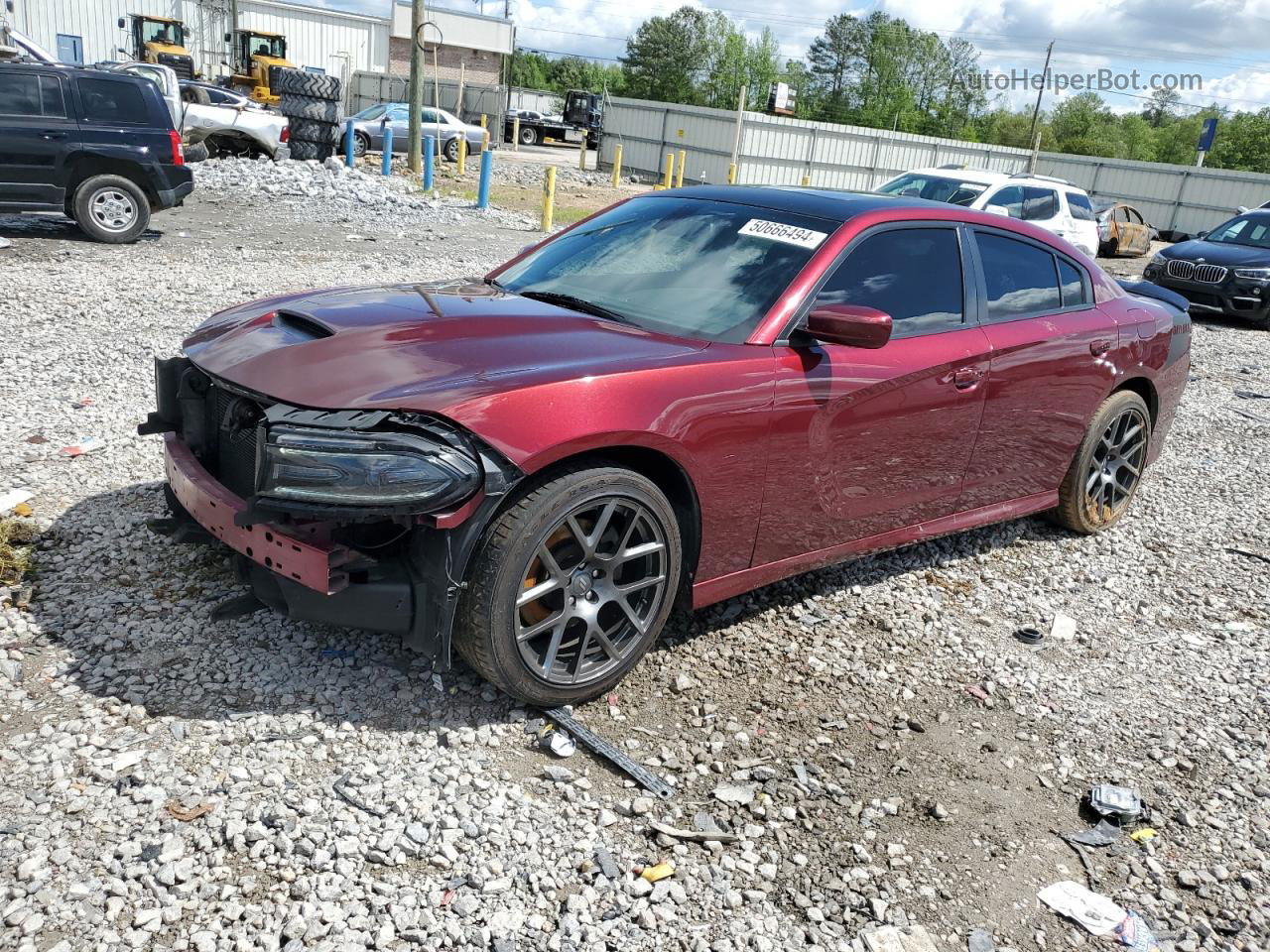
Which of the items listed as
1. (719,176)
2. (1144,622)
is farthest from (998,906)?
(719,176)

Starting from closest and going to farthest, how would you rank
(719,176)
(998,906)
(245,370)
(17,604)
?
1. (998,906)
2. (245,370)
3. (17,604)
4. (719,176)

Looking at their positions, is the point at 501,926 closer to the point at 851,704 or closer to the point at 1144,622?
the point at 851,704

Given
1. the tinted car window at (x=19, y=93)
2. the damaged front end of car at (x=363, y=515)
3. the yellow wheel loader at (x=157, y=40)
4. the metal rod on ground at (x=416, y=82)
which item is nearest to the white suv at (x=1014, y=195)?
the tinted car window at (x=19, y=93)

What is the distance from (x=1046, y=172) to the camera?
116ft

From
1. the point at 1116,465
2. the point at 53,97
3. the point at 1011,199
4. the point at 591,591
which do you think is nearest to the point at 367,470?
the point at 591,591

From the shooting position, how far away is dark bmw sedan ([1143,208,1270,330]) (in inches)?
565

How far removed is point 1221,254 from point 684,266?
45.9 ft

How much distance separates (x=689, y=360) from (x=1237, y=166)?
2722 inches

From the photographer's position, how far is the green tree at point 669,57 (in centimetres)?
9775

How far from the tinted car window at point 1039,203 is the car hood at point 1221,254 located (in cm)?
219

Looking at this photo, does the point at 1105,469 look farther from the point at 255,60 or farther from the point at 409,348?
the point at 255,60

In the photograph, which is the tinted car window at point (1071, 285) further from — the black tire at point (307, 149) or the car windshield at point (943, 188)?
the black tire at point (307, 149)

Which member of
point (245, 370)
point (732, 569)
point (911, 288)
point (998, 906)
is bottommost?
point (998, 906)

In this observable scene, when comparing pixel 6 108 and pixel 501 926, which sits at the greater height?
pixel 6 108
